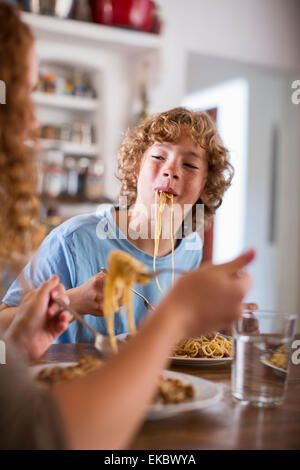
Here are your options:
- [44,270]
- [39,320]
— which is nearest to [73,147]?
[44,270]

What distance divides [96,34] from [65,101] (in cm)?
45

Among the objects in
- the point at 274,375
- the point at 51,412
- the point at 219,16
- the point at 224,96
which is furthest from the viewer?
the point at 224,96

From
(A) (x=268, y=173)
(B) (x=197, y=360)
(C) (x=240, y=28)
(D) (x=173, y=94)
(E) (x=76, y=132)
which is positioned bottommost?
(B) (x=197, y=360)

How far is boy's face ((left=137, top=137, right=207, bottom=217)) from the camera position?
1.41m

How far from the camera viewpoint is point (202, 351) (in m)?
1.06

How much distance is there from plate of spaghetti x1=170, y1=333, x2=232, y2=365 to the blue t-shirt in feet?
1.14

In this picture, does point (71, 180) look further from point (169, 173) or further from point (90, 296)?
point (90, 296)

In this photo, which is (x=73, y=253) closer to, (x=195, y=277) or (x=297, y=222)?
(x=195, y=277)

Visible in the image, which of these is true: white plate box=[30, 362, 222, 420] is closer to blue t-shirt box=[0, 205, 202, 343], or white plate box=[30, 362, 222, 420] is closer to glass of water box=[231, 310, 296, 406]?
glass of water box=[231, 310, 296, 406]

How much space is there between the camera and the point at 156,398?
2.28 ft

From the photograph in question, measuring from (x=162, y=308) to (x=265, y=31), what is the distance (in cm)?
372

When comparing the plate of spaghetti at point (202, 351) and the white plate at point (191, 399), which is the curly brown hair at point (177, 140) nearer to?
the plate of spaghetti at point (202, 351)

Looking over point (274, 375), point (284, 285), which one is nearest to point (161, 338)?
point (274, 375)

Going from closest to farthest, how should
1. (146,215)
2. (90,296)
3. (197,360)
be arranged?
(197,360)
(90,296)
(146,215)
